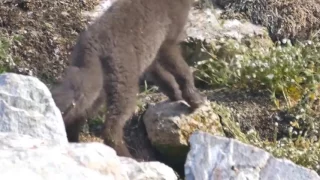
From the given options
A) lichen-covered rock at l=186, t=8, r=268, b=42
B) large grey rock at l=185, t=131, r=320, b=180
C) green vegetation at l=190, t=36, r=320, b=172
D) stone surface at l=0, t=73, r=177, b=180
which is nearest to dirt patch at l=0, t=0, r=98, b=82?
lichen-covered rock at l=186, t=8, r=268, b=42

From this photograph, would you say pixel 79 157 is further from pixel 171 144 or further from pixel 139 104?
pixel 139 104

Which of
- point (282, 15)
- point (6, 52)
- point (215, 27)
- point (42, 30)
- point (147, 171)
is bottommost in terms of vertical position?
point (6, 52)

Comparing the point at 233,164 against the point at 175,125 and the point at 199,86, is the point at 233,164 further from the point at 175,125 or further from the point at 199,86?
the point at 199,86

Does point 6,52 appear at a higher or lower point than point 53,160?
lower

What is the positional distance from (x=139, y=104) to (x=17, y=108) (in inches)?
78.6

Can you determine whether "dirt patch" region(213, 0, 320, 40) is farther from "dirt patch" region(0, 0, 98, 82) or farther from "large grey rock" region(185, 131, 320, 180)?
"large grey rock" region(185, 131, 320, 180)

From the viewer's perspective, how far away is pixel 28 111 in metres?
5.14

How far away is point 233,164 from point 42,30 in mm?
3316

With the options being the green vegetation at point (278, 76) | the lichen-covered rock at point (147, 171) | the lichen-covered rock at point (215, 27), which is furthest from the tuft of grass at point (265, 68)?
the lichen-covered rock at point (147, 171)

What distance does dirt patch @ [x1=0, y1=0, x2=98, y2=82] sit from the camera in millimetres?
7785

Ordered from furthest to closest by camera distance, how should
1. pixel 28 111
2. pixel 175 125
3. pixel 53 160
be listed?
pixel 175 125, pixel 28 111, pixel 53 160

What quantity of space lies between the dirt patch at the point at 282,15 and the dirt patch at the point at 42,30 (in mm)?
1340

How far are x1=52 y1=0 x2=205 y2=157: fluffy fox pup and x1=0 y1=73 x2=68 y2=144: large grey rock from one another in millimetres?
567

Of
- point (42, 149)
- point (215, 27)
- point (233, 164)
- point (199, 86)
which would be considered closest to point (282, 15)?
point (215, 27)
